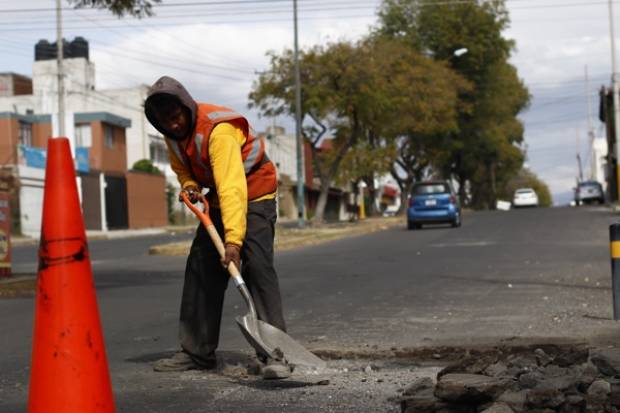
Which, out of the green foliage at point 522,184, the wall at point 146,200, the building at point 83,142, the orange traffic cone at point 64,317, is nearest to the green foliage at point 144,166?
the wall at point 146,200

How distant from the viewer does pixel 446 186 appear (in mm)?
32469

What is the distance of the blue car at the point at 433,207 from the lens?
31672 millimetres

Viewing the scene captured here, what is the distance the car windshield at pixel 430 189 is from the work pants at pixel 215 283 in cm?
2610

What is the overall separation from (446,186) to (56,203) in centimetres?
2895

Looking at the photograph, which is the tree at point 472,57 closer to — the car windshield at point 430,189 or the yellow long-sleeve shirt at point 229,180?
the car windshield at point 430,189

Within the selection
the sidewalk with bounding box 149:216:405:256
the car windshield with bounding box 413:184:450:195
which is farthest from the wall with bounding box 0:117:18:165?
the car windshield with bounding box 413:184:450:195

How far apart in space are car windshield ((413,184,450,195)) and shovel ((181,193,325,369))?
26.3 metres

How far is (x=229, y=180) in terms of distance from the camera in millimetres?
5543

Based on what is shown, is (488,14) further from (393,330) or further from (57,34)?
(393,330)

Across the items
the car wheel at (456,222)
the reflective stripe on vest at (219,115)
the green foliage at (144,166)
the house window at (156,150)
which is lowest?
the car wheel at (456,222)

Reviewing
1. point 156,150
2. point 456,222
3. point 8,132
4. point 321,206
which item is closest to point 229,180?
point 456,222

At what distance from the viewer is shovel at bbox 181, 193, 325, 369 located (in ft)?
18.1

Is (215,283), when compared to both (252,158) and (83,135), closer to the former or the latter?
(252,158)

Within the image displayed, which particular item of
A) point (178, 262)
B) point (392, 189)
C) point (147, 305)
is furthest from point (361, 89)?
point (392, 189)
